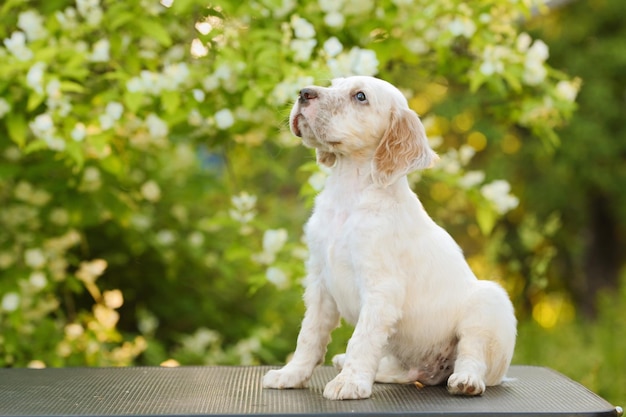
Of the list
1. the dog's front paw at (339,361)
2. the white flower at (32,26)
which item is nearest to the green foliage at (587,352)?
the dog's front paw at (339,361)

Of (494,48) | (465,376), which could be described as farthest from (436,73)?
(465,376)

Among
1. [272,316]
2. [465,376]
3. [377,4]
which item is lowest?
[272,316]

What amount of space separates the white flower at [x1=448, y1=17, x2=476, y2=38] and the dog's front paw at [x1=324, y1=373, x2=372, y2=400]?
1.89 m

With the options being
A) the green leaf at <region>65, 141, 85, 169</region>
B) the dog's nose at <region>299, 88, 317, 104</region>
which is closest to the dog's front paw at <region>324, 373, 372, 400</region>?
the dog's nose at <region>299, 88, 317, 104</region>

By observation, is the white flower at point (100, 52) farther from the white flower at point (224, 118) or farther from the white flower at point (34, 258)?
the white flower at point (34, 258)

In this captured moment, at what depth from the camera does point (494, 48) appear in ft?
12.9

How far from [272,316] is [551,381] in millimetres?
3024

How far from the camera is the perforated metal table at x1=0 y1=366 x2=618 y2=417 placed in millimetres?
2307

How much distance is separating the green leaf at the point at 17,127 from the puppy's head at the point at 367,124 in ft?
4.98

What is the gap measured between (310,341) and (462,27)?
1750mm

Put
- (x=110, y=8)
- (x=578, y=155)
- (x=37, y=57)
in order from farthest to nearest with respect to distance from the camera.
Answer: (x=578, y=155)
(x=110, y=8)
(x=37, y=57)

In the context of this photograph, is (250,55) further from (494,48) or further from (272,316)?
(272,316)

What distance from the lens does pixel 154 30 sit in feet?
12.1

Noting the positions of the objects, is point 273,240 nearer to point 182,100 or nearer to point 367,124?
point 182,100
